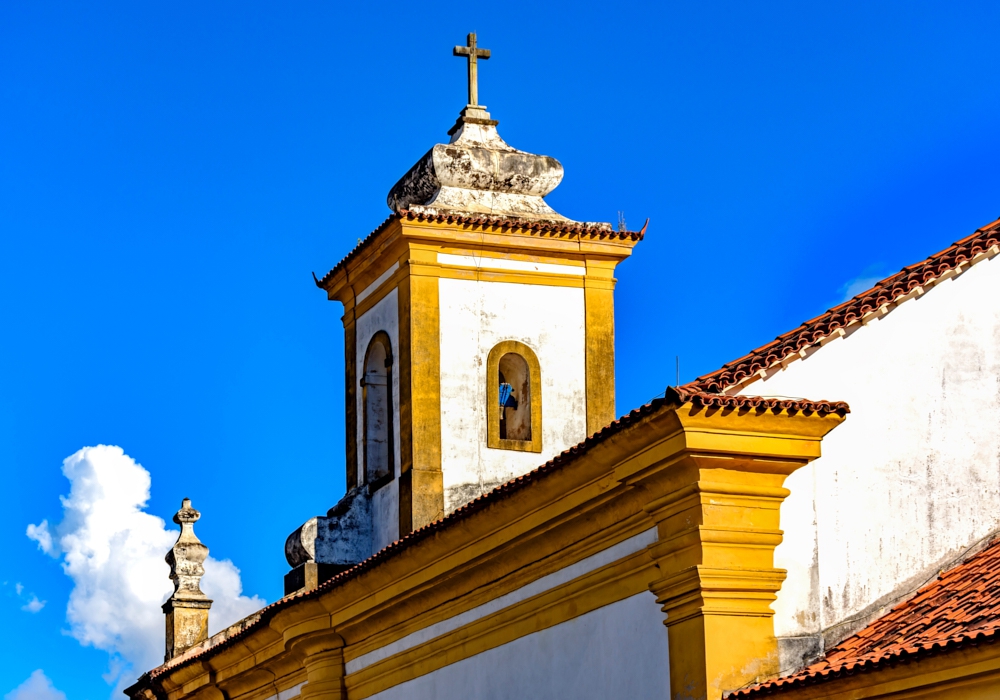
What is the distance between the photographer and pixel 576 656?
35.7ft

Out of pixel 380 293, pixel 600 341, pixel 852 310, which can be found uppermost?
pixel 380 293

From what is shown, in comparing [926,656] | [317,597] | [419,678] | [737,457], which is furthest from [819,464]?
[317,597]

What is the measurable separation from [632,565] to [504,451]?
24.8ft

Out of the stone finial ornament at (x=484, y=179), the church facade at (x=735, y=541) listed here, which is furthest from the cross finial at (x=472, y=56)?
the church facade at (x=735, y=541)

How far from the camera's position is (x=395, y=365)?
1811 cm

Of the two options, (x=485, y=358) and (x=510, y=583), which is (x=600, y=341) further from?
(x=510, y=583)

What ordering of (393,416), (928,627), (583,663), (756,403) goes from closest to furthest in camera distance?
(928,627), (756,403), (583,663), (393,416)

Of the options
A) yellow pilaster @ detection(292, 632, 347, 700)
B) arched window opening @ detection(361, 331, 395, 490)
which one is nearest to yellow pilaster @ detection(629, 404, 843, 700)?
yellow pilaster @ detection(292, 632, 347, 700)

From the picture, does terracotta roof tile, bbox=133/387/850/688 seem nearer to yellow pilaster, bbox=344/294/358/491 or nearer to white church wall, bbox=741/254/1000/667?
white church wall, bbox=741/254/1000/667

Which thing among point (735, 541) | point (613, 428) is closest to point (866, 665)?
point (735, 541)

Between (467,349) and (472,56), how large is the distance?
11.9ft

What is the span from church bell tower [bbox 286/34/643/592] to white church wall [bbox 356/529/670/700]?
15.1 ft

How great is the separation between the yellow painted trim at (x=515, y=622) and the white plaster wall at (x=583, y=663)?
5 cm

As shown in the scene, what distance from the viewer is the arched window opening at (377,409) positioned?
60.5 feet
